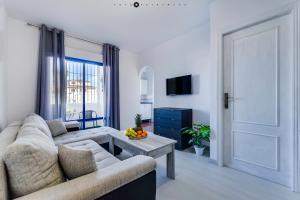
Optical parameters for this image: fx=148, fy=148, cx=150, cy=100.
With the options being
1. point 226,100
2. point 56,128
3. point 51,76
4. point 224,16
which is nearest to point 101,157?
point 56,128

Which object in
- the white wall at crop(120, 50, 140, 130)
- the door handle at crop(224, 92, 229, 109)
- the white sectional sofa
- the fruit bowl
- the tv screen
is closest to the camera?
the white sectional sofa

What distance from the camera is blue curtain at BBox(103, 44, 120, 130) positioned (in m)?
4.31

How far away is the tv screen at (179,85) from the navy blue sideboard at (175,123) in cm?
48

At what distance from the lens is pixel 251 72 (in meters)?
2.19

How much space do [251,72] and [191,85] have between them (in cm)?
148

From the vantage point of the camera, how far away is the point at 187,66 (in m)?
3.71

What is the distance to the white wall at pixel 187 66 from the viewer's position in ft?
10.9

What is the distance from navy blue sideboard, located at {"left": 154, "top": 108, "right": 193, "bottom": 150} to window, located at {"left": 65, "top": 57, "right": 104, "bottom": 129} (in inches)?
72.6

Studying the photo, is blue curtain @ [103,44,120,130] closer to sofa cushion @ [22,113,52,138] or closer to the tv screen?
the tv screen

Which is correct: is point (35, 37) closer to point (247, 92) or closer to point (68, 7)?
point (68, 7)

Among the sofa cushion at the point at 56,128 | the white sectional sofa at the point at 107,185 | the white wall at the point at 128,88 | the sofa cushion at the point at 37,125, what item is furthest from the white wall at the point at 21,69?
the white sectional sofa at the point at 107,185

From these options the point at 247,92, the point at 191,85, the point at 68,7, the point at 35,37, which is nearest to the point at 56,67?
the point at 35,37

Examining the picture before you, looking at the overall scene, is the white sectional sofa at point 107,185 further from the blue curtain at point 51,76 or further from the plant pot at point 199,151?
the blue curtain at point 51,76

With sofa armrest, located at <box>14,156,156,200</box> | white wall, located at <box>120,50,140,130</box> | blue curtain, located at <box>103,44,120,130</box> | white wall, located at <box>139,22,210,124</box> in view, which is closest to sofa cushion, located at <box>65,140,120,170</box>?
sofa armrest, located at <box>14,156,156,200</box>
